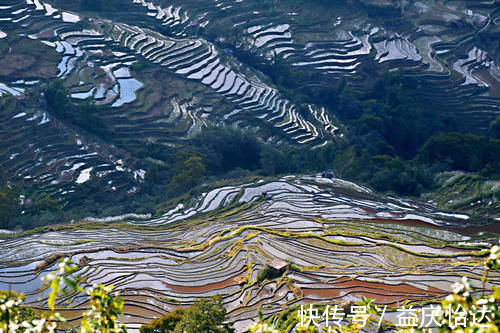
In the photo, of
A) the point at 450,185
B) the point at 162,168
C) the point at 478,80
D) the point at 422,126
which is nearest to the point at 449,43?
the point at 478,80

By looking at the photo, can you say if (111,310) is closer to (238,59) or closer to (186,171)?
(186,171)

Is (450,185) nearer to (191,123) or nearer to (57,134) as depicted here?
(191,123)

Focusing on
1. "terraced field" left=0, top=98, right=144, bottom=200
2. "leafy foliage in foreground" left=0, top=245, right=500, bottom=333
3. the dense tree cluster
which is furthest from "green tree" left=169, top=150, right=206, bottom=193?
"leafy foliage in foreground" left=0, top=245, right=500, bottom=333

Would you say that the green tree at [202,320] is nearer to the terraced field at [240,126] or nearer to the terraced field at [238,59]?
the terraced field at [240,126]

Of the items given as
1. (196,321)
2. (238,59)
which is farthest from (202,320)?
(238,59)

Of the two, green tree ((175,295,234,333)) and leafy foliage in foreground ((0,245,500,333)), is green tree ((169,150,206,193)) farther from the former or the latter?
leafy foliage in foreground ((0,245,500,333))

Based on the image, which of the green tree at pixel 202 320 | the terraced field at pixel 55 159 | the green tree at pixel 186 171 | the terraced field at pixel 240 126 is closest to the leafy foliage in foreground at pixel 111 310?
the green tree at pixel 202 320

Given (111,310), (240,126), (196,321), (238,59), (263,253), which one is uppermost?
(238,59)

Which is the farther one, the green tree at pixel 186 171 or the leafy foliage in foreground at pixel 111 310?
the green tree at pixel 186 171
